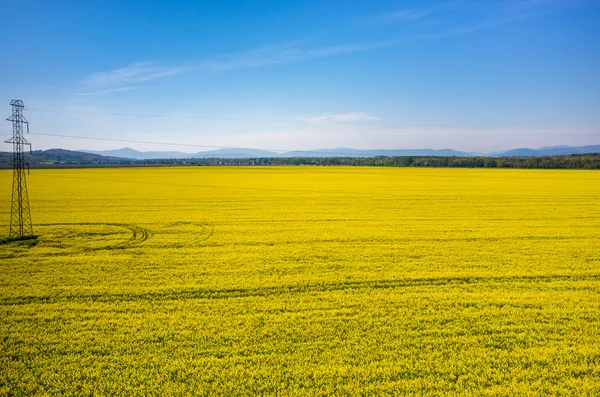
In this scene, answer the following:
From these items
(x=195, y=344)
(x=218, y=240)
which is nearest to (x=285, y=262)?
(x=218, y=240)

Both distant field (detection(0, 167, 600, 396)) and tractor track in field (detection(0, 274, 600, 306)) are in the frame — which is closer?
distant field (detection(0, 167, 600, 396))

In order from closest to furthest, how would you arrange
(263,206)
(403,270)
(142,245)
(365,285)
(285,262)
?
(365,285) → (403,270) → (285,262) → (142,245) → (263,206)

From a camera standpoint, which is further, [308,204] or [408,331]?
[308,204]

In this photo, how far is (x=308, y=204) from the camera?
3288 cm

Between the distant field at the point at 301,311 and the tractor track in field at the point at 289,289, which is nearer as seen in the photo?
the distant field at the point at 301,311

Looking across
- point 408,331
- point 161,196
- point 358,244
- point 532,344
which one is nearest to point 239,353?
point 408,331

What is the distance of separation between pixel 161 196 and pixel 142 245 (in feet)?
72.2

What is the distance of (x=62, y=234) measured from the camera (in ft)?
64.6

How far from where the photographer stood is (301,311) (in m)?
9.95

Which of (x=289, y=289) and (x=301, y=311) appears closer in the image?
(x=301, y=311)

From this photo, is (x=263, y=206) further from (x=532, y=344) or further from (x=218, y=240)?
(x=532, y=344)

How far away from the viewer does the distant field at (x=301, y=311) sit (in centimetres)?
705

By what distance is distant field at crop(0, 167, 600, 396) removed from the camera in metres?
7.05

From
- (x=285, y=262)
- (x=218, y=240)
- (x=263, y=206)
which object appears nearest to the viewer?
(x=285, y=262)
